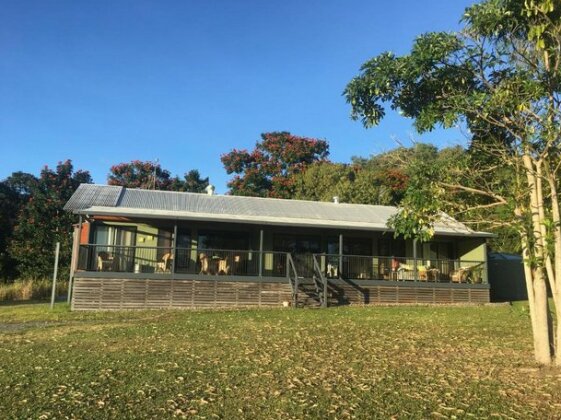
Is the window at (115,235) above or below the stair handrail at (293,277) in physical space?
above

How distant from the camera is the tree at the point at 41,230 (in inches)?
1109

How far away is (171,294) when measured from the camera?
1747 cm

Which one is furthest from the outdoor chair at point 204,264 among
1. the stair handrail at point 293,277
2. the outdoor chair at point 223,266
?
the stair handrail at point 293,277

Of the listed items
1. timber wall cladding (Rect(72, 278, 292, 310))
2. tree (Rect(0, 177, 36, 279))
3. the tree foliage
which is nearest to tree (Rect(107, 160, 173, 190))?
the tree foliage

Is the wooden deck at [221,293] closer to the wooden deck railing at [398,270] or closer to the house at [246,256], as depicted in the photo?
the house at [246,256]

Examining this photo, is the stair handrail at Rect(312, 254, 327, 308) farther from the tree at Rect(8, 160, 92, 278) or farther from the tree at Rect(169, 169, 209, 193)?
the tree at Rect(169, 169, 209, 193)

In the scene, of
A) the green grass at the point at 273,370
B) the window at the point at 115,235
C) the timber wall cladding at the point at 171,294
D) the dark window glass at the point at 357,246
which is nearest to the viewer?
the green grass at the point at 273,370

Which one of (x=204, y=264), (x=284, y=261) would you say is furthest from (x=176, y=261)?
(x=284, y=261)

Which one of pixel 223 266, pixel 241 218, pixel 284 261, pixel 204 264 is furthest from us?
pixel 284 261

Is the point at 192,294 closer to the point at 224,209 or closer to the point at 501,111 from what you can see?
the point at 224,209

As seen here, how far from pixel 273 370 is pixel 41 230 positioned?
25.4m

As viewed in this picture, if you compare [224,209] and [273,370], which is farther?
[224,209]

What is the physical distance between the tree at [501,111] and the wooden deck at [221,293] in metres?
10.5

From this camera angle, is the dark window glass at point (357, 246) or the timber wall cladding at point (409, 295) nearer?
the timber wall cladding at point (409, 295)
